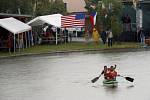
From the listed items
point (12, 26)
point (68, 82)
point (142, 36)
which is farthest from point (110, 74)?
point (142, 36)

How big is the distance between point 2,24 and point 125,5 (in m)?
19.1

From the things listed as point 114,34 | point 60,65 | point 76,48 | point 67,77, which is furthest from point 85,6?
point 67,77

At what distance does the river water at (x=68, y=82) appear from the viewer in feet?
63.0

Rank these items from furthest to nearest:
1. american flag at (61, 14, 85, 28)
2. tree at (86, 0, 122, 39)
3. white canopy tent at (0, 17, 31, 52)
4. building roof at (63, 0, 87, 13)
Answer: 1. building roof at (63, 0, 87, 13)
2. american flag at (61, 14, 85, 28)
3. tree at (86, 0, 122, 39)
4. white canopy tent at (0, 17, 31, 52)

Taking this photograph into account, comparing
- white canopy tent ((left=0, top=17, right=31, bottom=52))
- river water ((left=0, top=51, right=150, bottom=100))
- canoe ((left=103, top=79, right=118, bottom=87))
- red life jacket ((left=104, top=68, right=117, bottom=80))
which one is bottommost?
river water ((left=0, top=51, right=150, bottom=100))

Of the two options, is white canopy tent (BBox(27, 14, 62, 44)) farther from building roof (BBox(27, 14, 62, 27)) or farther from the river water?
the river water

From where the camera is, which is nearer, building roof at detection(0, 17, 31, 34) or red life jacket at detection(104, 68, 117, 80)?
red life jacket at detection(104, 68, 117, 80)

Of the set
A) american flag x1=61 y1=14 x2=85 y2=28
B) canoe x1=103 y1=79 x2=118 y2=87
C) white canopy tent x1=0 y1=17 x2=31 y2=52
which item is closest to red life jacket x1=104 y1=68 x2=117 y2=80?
canoe x1=103 y1=79 x2=118 y2=87

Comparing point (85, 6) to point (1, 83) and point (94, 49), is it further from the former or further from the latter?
point (1, 83)

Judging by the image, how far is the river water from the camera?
19.2m

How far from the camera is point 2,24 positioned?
44.7 meters

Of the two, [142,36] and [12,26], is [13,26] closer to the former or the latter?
[12,26]

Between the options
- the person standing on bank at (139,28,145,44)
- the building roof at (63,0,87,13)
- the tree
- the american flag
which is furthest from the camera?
the building roof at (63,0,87,13)

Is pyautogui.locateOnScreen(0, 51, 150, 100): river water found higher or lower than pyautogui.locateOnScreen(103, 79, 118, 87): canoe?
lower
